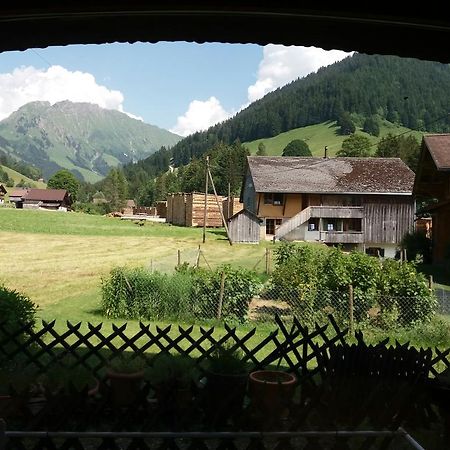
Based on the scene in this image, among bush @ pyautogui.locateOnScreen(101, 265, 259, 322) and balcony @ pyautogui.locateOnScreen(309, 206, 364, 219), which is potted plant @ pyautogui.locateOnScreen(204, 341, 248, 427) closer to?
bush @ pyautogui.locateOnScreen(101, 265, 259, 322)

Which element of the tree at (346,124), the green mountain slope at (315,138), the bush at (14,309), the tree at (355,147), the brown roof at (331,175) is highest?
the tree at (346,124)

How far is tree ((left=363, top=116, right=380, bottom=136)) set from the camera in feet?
414

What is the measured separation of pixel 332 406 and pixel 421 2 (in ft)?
13.5

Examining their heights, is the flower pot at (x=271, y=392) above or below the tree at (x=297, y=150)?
below

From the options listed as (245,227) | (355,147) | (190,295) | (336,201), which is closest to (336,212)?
(336,201)

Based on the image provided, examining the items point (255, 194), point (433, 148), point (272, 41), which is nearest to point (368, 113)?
point (255, 194)

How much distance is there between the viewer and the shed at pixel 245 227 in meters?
41.7

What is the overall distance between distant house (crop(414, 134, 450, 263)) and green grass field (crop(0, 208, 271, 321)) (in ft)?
30.3

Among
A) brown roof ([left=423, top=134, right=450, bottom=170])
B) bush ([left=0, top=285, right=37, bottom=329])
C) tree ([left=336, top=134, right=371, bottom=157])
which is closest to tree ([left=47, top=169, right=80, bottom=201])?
tree ([left=336, top=134, right=371, bottom=157])

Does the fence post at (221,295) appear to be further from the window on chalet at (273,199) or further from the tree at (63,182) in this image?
the tree at (63,182)

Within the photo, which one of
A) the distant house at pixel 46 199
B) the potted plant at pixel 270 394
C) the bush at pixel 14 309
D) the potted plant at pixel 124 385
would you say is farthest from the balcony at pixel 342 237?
the distant house at pixel 46 199

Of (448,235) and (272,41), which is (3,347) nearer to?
(272,41)

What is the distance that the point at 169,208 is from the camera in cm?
6800

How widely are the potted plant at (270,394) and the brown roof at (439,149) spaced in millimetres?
19956
